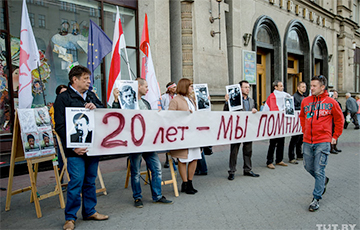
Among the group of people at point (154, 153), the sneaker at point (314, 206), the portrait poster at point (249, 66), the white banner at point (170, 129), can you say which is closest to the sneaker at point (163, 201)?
the group of people at point (154, 153)

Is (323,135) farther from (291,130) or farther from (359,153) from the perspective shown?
(359,153)

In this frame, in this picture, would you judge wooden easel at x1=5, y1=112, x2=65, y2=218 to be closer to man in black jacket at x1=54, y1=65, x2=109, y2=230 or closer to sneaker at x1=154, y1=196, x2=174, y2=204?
man in black jacket at x1=54, y1=65, x2=109, y2=230

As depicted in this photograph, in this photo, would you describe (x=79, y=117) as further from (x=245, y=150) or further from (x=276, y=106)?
(x=276, y=106)

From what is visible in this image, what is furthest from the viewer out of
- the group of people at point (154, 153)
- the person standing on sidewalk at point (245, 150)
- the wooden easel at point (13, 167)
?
the person standing on sidewalk at point (245, 150)

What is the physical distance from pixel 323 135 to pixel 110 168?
16.5 ft

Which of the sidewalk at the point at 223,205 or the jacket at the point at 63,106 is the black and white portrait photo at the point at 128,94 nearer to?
the jacket at the point at 63,106

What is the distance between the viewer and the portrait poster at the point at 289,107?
738 centimetres

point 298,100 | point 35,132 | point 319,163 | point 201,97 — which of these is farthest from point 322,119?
point 35,132

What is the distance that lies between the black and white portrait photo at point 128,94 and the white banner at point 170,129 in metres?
0.15

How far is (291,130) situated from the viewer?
298 inches

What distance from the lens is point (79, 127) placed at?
3.80 metres

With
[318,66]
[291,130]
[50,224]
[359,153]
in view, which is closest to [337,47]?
[318,66]

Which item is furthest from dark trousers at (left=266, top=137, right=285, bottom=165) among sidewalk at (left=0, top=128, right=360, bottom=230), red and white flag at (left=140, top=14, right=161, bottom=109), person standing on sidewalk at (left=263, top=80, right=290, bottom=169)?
red and white flag at (left=140, top=14, right=161, bottom=109)

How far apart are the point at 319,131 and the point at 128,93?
9.84ft
